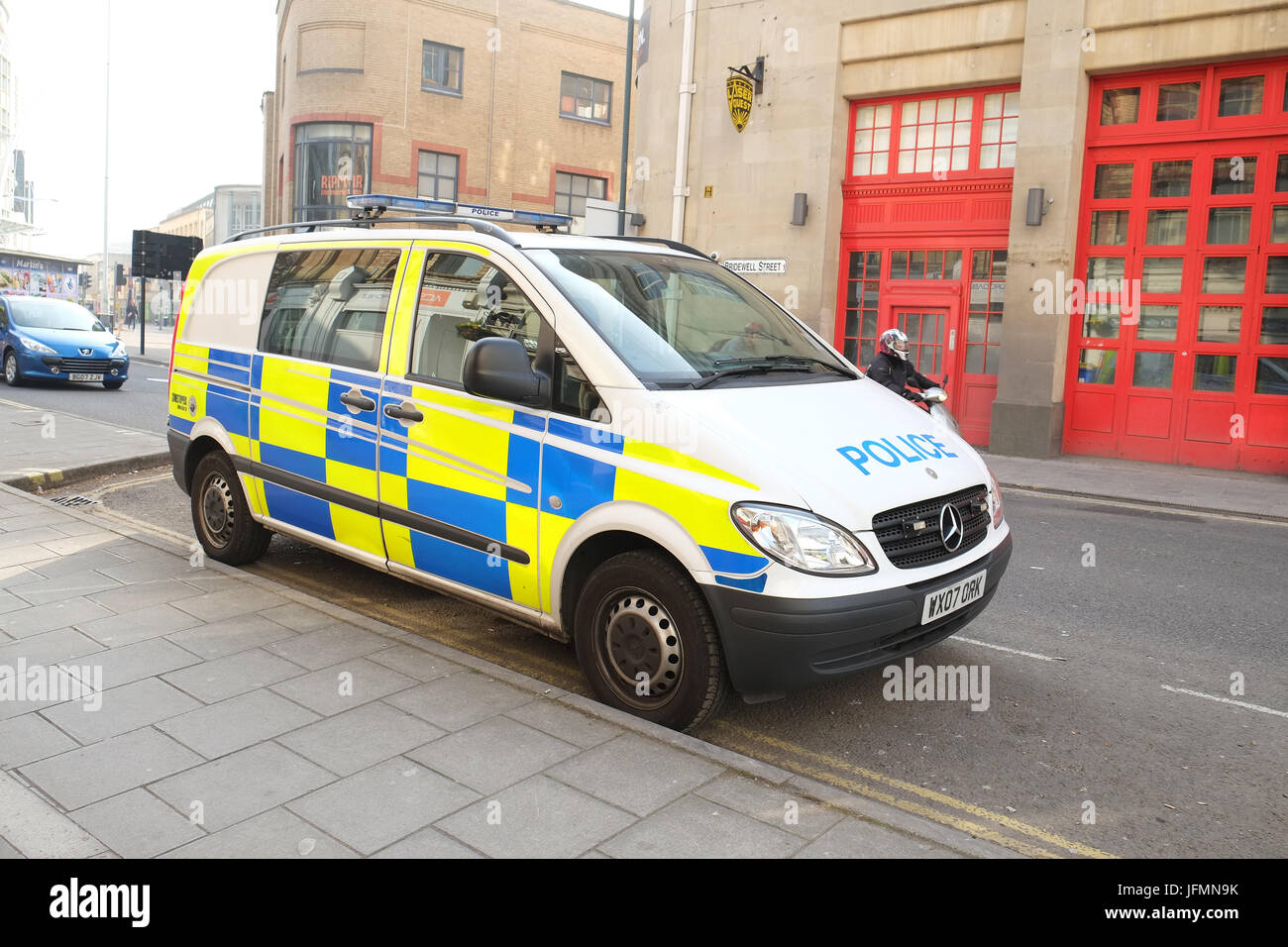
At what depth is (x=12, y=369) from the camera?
18.6 meters

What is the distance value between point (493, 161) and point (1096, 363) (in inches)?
1043

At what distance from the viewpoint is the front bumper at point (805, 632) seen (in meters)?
3.64

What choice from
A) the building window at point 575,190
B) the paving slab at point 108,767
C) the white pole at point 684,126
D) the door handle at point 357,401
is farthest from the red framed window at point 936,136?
the building window at point 575,190

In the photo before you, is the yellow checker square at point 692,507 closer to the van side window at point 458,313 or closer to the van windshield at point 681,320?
the van windshield at point 681,320

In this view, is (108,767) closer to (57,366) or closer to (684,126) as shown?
(684,126)

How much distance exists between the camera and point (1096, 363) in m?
14.5

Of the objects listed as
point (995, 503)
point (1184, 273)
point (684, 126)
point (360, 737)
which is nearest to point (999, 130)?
point (1184, 273)

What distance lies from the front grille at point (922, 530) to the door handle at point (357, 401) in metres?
2.47

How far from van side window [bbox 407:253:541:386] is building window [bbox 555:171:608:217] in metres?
34.2

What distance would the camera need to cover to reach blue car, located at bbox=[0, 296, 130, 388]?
718 inches
